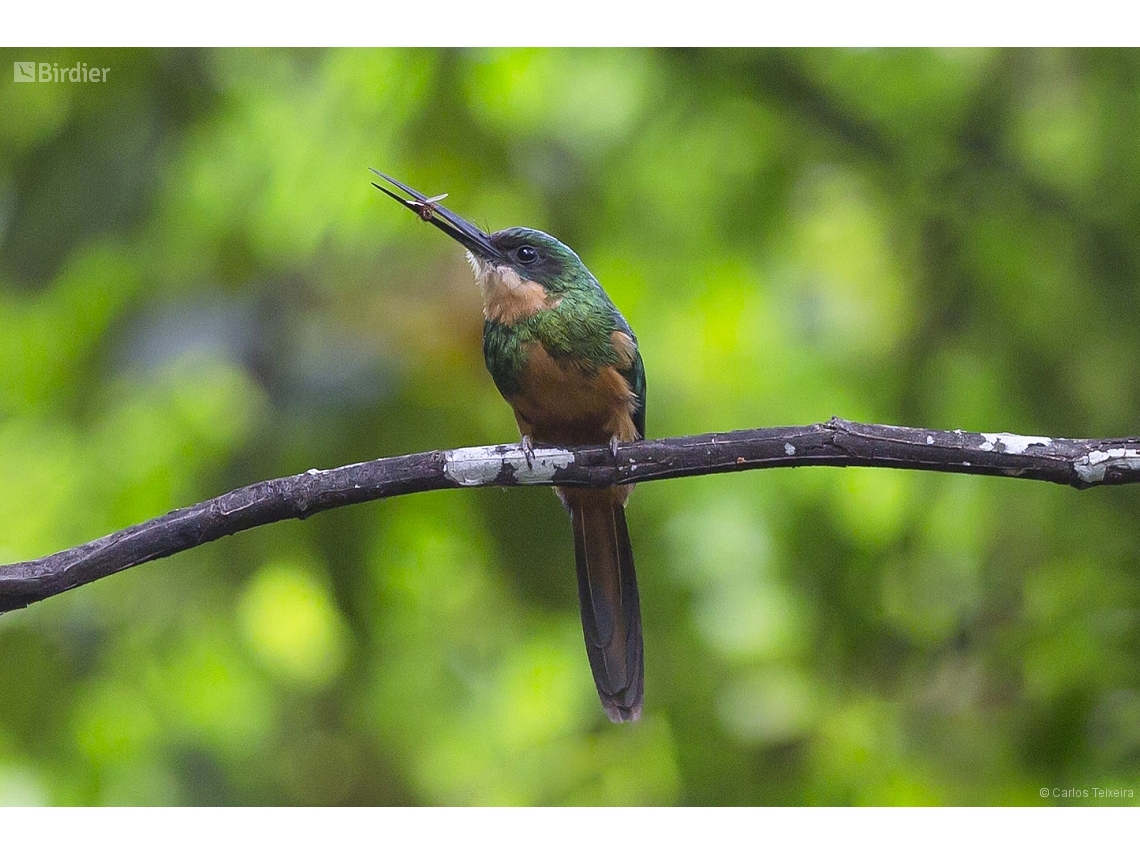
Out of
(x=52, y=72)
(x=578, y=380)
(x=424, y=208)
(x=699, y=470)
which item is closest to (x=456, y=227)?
(x=424, y=208)

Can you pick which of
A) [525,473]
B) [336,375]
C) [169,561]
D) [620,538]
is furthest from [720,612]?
[169,561]

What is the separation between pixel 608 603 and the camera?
2.14 meters

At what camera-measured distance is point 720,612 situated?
2355 mm

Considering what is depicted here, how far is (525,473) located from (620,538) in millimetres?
435

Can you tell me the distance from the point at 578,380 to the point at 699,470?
1.14 ft

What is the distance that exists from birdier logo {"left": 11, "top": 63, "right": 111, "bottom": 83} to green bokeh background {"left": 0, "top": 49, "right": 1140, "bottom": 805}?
2cm

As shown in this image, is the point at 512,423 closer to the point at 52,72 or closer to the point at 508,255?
the point at 508,255

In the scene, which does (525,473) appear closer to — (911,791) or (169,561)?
(169,561)

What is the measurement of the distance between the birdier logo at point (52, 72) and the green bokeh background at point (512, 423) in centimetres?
2

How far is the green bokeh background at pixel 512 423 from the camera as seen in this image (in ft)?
7.34

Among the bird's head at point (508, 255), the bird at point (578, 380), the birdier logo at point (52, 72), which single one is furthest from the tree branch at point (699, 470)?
the birdier logo at point (52, 72)

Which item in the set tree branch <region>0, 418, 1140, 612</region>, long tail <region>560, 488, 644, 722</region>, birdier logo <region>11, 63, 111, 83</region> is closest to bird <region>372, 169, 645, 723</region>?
long tail <region>560, 488, 644, 722</region>

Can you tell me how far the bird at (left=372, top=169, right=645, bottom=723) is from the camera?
1.94 meters

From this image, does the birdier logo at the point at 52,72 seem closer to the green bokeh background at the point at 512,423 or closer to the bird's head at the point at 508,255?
the green bokeh background at the point at 512,423
